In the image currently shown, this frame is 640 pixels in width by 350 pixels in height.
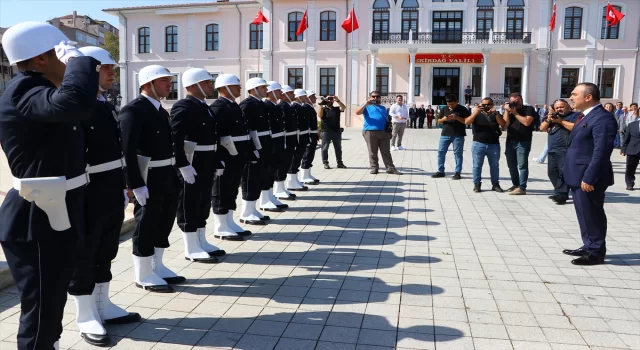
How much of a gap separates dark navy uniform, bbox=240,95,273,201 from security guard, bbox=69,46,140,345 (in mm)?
3308

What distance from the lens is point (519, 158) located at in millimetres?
10578

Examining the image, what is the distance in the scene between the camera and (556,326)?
4207 millimetres

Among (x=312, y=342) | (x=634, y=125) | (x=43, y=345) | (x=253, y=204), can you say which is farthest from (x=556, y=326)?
(x=634, y=125)

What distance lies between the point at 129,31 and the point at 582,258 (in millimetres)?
44182

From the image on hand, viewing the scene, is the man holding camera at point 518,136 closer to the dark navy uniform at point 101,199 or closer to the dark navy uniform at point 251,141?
the dark navy uniform at point 251,141

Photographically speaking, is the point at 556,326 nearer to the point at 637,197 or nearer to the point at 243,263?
the point at 243,263

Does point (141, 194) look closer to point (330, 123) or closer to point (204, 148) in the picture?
point (204, 148)

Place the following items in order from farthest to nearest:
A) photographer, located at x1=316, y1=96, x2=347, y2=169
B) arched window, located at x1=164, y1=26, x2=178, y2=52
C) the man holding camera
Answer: arched window, located at x1=164, y1=26, x2=178, y2=52, photographer, located at x1=316, y1=96, x2=347, y2=169, the man holding camera

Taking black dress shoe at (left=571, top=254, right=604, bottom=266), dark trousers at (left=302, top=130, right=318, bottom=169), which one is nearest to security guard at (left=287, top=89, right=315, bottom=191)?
dark trousers at (left=302, top=130, right=318, bottom=169)

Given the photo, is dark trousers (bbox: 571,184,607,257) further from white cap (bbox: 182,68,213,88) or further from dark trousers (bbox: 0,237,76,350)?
dark trousers (bbox: 0,237,76,350)

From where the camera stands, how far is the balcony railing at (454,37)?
3684 centimetres

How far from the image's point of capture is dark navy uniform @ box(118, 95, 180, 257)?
446 centimetres

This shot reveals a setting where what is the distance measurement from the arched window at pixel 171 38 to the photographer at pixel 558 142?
37.9 metres

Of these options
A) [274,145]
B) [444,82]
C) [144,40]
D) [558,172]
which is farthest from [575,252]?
[144,40]
